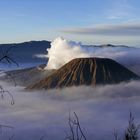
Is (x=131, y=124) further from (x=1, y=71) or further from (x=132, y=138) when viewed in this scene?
(x=1, y=71)

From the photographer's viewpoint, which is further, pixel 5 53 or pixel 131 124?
pixel 131 124

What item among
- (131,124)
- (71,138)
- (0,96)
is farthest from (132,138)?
(0,96)

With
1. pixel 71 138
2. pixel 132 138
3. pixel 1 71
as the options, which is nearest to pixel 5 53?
pixel 1 71

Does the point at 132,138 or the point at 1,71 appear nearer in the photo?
the point at 1,71

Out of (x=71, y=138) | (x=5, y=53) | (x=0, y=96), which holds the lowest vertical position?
(x=71, y=138)

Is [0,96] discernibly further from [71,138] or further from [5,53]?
[71,138]

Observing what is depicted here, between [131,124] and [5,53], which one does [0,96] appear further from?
[131,124]

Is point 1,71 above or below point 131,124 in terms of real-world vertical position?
above

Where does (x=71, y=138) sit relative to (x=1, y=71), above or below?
below
